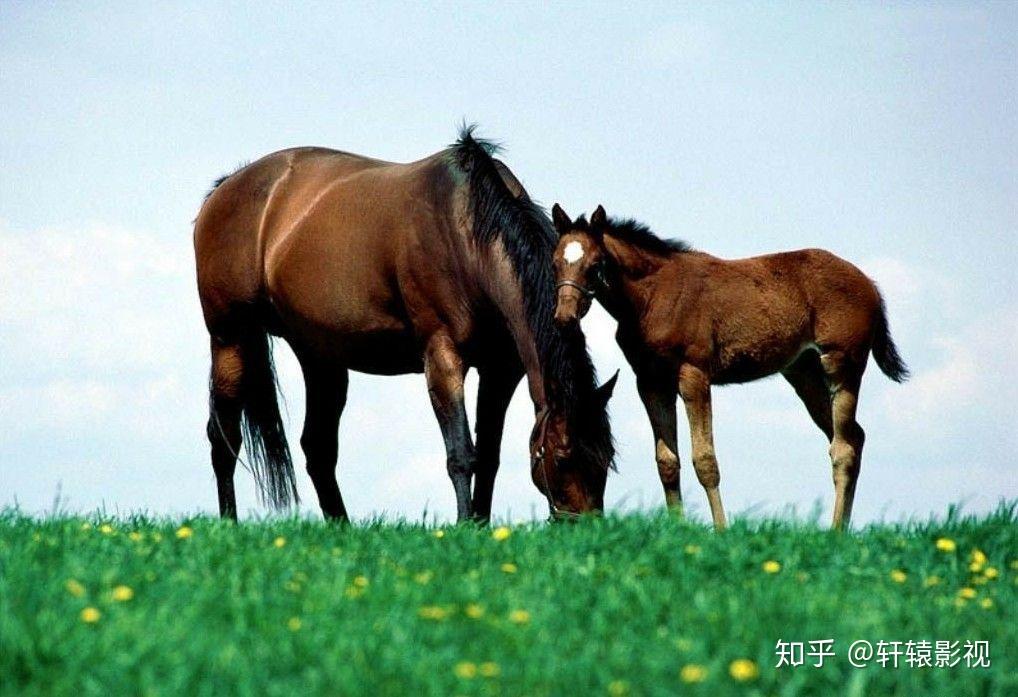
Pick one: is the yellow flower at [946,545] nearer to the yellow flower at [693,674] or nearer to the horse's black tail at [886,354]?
the yellow flower at [693,674]

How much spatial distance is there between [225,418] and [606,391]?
14.6 feet

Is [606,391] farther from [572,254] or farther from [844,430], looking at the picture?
[844,430]

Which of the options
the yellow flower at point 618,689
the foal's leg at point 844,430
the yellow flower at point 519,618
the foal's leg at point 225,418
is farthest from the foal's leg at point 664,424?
the yellow flower at point 618,689

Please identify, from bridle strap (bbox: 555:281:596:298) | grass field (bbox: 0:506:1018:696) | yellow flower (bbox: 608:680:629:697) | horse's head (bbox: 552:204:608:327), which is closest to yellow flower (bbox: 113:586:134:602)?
grass field (bbox: 0:506:1018:696)

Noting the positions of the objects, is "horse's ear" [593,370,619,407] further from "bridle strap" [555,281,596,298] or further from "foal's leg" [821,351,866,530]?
"foal's leg" [821,351,866,530]

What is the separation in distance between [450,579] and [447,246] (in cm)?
382

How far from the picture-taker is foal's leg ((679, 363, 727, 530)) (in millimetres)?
8664

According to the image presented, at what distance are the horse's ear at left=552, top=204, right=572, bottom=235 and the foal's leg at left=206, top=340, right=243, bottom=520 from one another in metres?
4.05

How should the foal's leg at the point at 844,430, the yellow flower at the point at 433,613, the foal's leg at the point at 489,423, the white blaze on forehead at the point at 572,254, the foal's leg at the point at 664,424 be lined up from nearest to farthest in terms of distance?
1. the yellow flower at the point at 433,613
2. the white blaze on forehead at the point at 572,254
3. the foal's leg at the point at 664,424
4. the foal's leg at the point at 489,423
5. the foal's leg at the point at 844,430

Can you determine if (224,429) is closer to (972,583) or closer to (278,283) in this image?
(278,283)

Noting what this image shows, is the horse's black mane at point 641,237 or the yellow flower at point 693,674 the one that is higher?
the horse's black mane at point 641,237

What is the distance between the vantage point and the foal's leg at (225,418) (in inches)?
449

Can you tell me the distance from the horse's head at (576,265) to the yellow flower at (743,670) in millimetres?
3815

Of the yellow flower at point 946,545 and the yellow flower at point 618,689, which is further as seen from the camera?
the yellow flower at point 946,545
